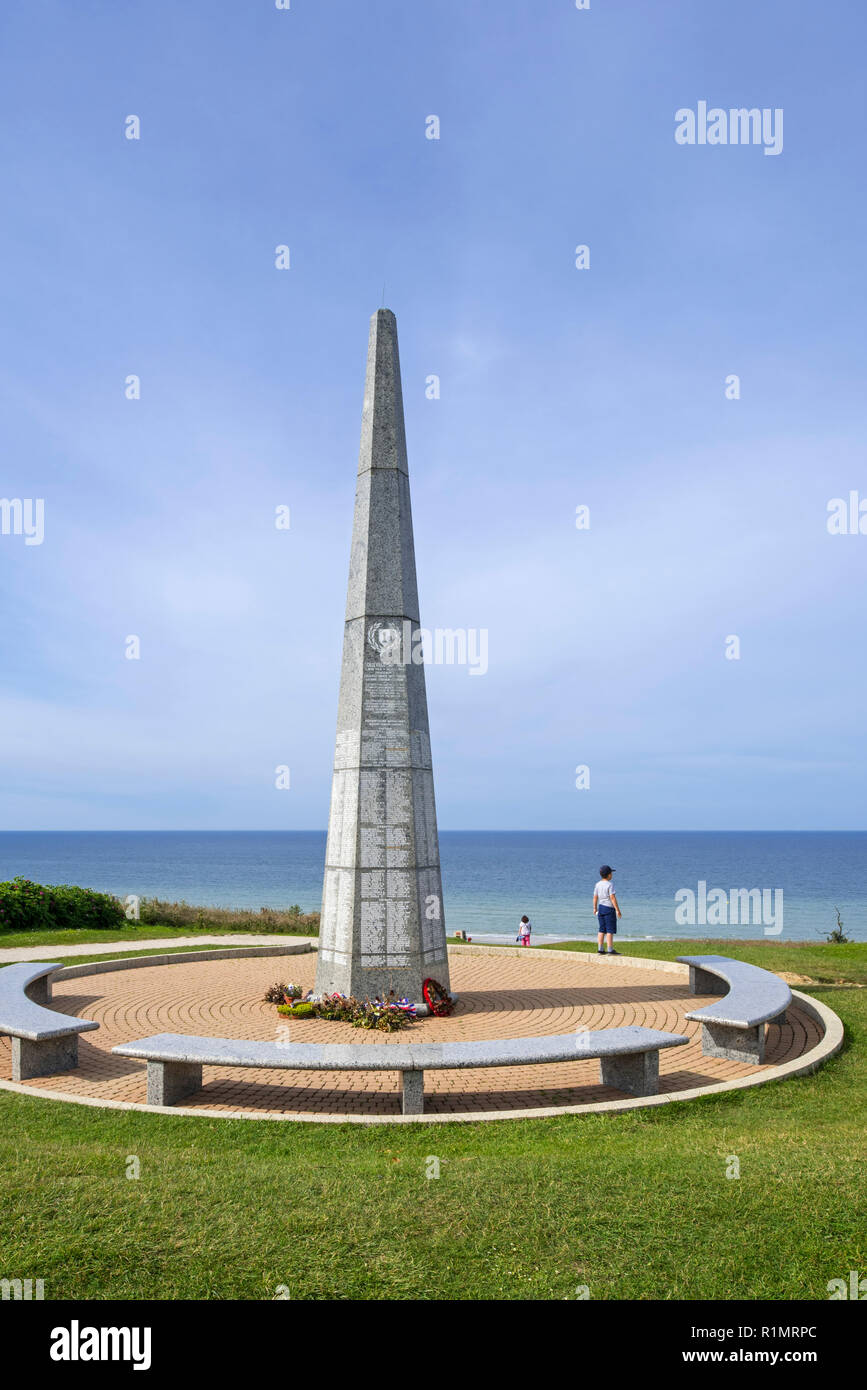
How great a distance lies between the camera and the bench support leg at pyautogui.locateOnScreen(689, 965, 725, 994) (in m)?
11.1

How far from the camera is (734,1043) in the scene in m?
7.88

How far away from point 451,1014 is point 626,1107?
3909mm

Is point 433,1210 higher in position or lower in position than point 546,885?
higher

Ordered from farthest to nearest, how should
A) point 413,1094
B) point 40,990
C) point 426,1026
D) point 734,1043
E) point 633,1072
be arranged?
point 40,990 → point 426,1026 → point 734,1043 → point 633,1072 → point 413,1094

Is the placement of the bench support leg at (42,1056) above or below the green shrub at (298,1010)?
above

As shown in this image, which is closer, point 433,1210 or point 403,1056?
point 433,1210

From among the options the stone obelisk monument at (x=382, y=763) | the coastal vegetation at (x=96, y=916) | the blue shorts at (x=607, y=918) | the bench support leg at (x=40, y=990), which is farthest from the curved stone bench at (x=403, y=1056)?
the coastal vegetation at (x=96, y=916)

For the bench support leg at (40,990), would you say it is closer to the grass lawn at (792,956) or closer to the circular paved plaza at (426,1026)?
the circular paved plaza at (426,1026)

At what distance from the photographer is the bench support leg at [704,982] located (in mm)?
11148


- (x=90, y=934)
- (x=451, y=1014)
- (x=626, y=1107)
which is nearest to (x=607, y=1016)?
(x=451, y=1014)

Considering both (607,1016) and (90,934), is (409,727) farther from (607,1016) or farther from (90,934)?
(90,934)

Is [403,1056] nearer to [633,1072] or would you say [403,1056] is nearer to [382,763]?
[633,1072]

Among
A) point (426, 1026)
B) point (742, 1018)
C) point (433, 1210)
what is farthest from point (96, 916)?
point (433, 1210)

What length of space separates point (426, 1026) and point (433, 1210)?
17.5 ft
